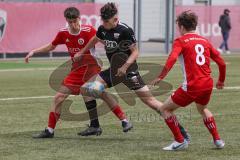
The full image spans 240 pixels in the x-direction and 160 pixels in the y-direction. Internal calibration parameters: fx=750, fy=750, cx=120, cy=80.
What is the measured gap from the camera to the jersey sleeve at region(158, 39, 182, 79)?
8969 millimetres

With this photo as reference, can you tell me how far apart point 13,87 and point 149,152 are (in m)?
9.50

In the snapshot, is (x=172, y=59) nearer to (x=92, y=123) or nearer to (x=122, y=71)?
(x=122, y=71)

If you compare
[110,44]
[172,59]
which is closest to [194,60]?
[172,59]

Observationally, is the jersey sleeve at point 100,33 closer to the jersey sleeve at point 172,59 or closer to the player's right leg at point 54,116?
the player's right leg at point 54,116

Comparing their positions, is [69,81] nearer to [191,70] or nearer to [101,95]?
[101,95]

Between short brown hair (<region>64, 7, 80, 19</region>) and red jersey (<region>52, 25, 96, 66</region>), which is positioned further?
red jersey (<region>52, 25, 96, 66</region>)

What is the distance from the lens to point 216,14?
1403 inches

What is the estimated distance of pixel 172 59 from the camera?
898cm

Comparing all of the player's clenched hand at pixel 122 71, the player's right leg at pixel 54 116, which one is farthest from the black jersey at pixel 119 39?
the player's right leg at pixel 54 116

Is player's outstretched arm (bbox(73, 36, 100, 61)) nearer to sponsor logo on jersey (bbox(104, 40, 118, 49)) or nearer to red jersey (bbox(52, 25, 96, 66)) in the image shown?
red jersey (bbox(52, 25, 96, 66))

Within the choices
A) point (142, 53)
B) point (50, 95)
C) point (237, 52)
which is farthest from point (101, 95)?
point (237, 52)

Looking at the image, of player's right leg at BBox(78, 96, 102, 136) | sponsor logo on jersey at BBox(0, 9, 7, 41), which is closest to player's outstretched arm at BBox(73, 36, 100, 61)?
player's right leg at BBox(78, 96, 102, 136)

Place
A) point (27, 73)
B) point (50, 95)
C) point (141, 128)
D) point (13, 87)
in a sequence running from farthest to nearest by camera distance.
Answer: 1. point (27, 73)
2. point (13, 87)
3. point (50, 95)
4. point (141, 128)

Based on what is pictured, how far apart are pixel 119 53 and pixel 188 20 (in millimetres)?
1567
